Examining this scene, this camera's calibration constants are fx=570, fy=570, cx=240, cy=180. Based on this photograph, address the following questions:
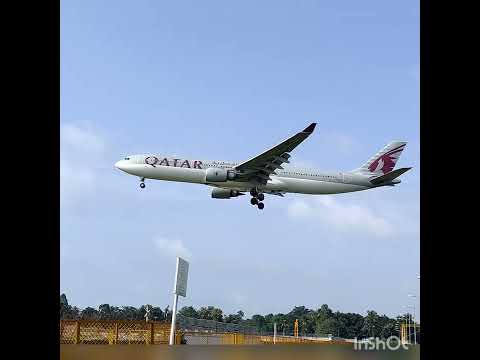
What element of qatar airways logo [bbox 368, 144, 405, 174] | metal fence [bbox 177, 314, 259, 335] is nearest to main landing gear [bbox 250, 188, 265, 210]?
qatar airways logo [bbox 368, 144, 405, 174]

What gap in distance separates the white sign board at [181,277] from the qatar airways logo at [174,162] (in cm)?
1697

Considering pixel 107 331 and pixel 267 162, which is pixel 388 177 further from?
pixel 107 331

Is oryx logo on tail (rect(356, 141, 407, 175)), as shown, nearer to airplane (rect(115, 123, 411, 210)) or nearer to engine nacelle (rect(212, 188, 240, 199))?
airplane (rect(115, 123, 411, 210))

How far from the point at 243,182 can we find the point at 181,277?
17.4m

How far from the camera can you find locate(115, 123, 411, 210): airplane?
23.6 m

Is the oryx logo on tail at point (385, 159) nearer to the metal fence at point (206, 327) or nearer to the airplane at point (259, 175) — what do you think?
the airplane at point (259, 175)

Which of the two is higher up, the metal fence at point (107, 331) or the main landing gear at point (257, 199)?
the main landing gear at point (257, 199)

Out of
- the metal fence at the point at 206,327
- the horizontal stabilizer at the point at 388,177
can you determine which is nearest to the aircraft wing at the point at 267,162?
the horizontal stabilizer at the point at 388,177

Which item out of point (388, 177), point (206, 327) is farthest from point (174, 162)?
point (206, 327)

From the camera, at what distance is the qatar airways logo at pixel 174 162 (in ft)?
79.2

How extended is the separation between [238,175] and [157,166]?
3.44m

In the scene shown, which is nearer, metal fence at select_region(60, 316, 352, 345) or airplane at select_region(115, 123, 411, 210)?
metal fence at select_region(60, 316, 352, 345)
